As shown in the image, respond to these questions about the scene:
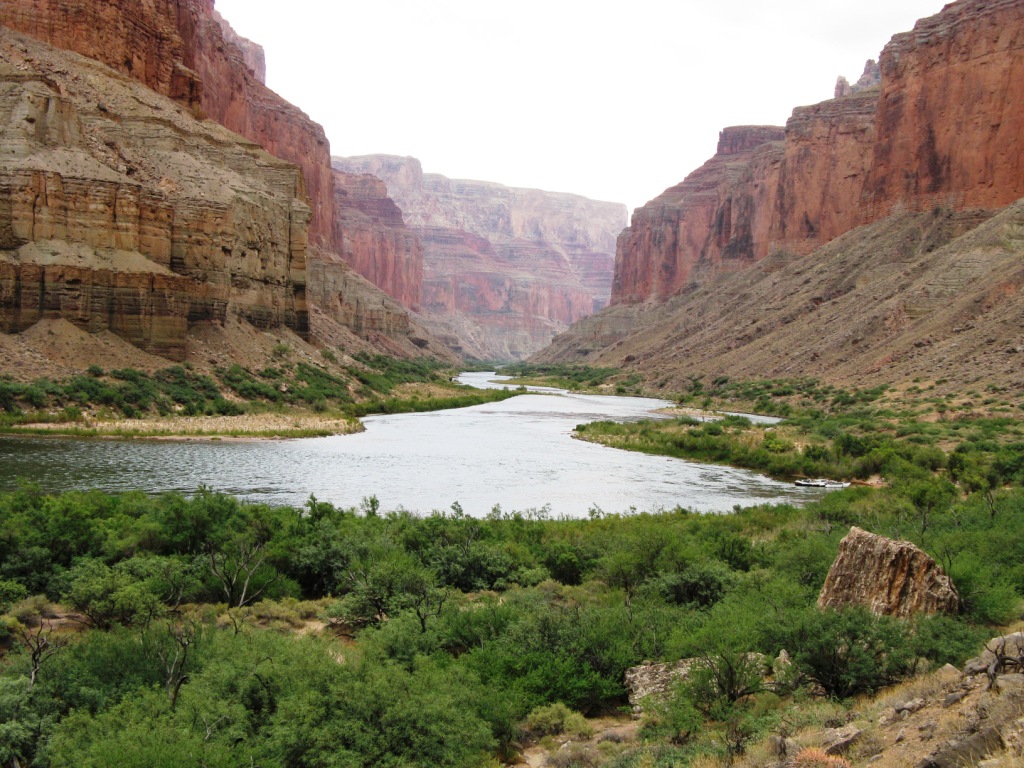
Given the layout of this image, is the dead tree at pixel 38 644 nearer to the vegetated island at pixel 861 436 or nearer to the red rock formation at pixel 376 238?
the vegetated island at pixel 861 436

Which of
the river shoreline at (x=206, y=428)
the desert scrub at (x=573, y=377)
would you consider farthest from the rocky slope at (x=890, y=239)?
the river shoreline at (x=206, y=428)

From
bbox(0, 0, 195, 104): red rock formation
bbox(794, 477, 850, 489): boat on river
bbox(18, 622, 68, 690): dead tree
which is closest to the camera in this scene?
bbox(18, 622, 68, 690): dead tree

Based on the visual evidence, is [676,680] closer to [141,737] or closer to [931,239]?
[141,737]

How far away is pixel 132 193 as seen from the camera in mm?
42094

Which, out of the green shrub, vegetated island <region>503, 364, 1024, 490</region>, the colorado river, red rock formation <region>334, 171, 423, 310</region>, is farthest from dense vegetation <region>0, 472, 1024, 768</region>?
red rock formation <region>334, 171, 423, 310</region>

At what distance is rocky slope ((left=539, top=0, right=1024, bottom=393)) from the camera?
5091 cm

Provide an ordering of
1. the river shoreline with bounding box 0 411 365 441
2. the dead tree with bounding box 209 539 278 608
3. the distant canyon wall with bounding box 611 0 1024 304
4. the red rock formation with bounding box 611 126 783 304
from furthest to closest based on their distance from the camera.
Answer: the red rock formation with bounding box 611 126 783 304, the distant canyon wall with bounding box 611 0 1024 304, the river shoreline with bounding box 0 411 365 441, the dead tree with bounding box 209 539 278 608

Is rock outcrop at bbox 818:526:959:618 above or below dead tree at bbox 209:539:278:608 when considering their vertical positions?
above

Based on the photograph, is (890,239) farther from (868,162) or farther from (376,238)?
(376,238)

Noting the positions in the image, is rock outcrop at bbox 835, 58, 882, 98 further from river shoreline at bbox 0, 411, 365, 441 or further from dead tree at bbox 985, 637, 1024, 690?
dead tree at bbox 985, 637, 1024, 690

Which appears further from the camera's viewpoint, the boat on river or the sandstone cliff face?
the sandstone cliff face

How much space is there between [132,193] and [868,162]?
7274 centimetres

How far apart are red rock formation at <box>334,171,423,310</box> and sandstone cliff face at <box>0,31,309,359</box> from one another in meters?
93.1

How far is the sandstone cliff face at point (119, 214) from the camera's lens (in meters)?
38.5
